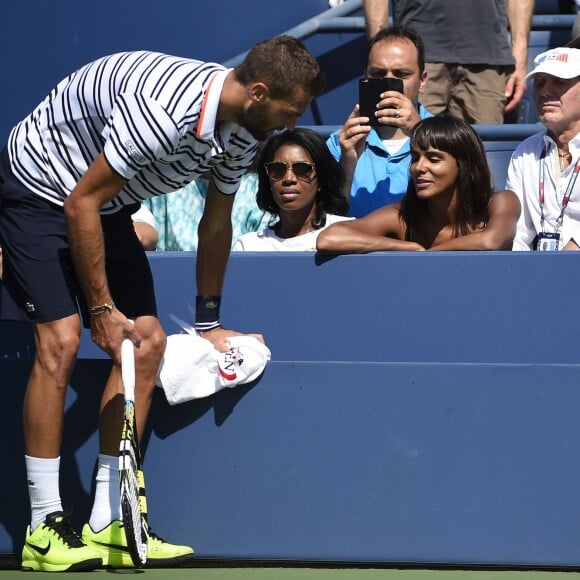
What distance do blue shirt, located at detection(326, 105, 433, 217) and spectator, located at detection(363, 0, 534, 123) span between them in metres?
0.80

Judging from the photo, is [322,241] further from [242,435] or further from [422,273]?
[242,435]

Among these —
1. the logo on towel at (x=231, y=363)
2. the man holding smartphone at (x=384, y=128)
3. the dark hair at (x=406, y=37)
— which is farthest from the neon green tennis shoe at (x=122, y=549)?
the dark hair at (x=406, y=37)

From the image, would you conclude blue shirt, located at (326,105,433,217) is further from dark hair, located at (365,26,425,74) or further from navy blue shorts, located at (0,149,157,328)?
navy blue shorts, located at (0,149,157,328)

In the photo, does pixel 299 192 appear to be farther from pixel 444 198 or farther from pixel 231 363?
pixel 231 363

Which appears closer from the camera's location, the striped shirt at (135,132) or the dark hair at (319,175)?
the striped shirt at (135,132)

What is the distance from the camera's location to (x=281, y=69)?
371cm

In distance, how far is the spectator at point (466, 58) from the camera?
6.23 metres

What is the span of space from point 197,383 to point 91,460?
47 cm

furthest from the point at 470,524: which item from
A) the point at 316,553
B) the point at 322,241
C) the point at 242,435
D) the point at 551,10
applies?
the point at 551,10

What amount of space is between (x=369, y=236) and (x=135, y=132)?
4.13 feet

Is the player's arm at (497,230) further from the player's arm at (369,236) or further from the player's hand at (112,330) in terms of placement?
the player's hand at (112,330)

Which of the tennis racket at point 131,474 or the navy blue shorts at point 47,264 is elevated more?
the navy blue shorts at point 47,264

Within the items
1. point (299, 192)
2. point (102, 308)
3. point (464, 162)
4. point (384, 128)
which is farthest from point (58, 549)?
point (384, 128)

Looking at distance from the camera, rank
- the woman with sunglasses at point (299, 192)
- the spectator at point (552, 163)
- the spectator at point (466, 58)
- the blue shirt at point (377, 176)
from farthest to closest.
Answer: the spectator at point (466, 58), the blue shirt at point (377, 176), the woman with sunglasses at point (299, 192), the spectator at point (552, 163)
